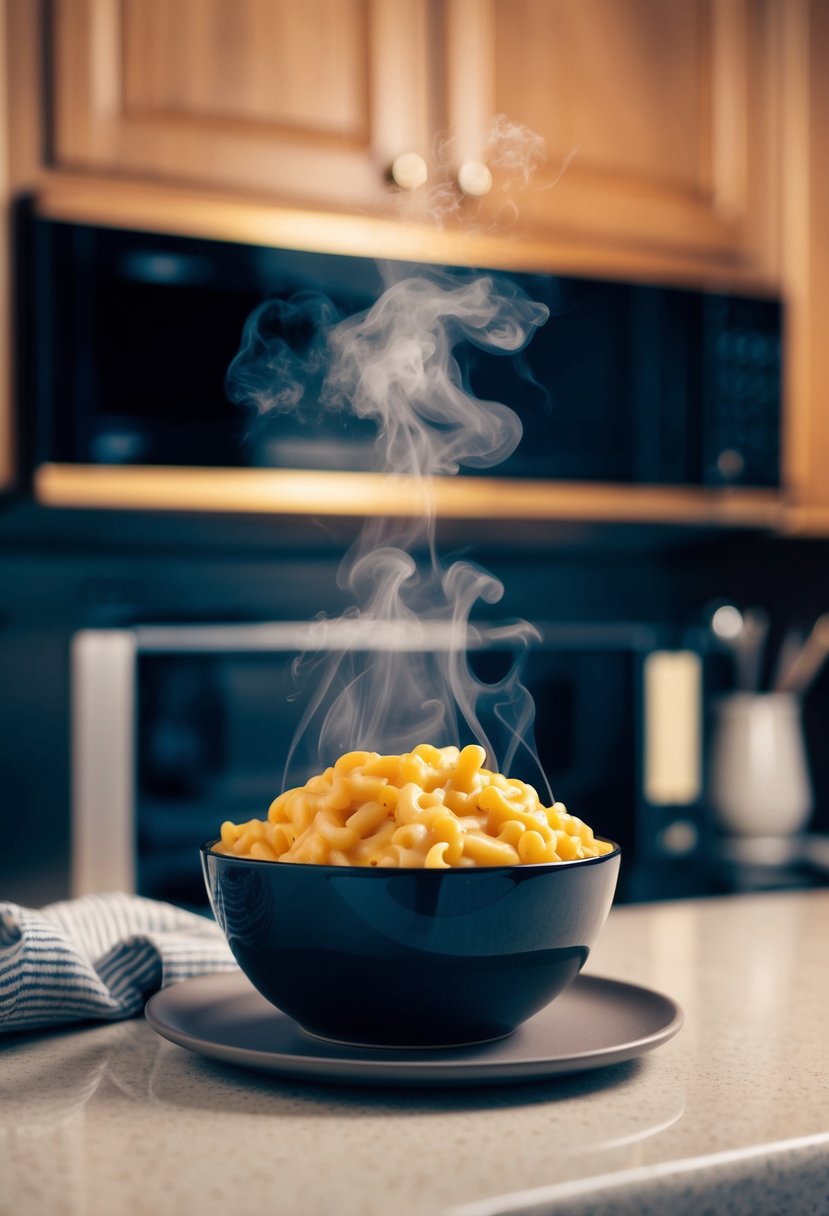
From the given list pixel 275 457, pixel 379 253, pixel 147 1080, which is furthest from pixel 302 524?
pixel 147 1080

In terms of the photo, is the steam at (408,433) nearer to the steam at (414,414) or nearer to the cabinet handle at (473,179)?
the steam at (414,414)

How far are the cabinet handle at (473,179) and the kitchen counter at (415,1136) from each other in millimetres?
1374

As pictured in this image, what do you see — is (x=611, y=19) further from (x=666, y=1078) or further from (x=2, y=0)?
(x=666, y=1078)

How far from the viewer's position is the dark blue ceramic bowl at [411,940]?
2.18 ft

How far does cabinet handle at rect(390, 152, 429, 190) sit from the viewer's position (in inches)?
73.4

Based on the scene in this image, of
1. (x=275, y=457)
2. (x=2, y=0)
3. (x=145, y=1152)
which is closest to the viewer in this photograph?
(x=145, y=1152)

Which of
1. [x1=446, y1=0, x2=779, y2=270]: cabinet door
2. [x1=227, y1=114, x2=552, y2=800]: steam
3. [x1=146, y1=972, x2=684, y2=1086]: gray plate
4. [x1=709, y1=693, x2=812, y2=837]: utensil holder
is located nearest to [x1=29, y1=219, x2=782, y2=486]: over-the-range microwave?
[x1=227, y1=114, x2=552, y2=800]: steam

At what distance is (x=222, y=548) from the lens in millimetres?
2221

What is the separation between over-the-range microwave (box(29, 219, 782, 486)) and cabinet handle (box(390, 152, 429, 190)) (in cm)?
12

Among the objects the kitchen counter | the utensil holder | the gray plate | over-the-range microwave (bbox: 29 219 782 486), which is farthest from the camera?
the utensil holder

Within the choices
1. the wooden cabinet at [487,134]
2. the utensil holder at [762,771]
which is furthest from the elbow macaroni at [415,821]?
the utensil holder at [762,771]

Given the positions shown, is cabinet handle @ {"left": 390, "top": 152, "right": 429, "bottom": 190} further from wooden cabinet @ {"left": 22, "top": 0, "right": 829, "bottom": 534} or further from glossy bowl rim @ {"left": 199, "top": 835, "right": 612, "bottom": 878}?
glossy bowl rim @ {"left": 199, "top": 835, "right": 612, "bottom": 878}

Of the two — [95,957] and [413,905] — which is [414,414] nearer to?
[95,957]

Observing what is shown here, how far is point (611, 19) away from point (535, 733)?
1067 mm
